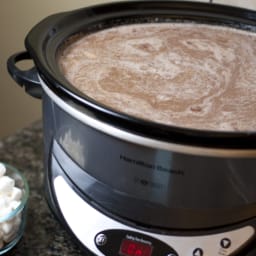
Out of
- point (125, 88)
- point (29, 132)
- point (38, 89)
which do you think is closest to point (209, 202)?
point (125, 88)

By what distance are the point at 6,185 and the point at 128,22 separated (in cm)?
36

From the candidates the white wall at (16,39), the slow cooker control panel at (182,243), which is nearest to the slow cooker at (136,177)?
the slow cooker control panel at (182,243)

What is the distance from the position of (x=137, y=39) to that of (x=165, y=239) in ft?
1.20

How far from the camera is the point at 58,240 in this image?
2.64 feet

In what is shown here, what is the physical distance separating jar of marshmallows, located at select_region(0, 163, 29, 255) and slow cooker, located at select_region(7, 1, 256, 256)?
48 millimetres

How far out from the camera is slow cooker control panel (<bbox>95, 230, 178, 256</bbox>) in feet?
2.25

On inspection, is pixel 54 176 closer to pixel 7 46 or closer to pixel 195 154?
pixel 195 154

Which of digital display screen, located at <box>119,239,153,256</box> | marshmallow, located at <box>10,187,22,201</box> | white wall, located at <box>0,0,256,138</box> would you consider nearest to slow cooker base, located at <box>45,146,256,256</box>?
digital display screen, located at <box>119,239,153,256</box>

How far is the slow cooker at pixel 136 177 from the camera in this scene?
23.4 inches

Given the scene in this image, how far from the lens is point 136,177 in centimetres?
64

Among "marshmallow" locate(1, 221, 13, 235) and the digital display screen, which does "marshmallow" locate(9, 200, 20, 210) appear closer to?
"marshmallow" locate(1, 221, 13, 235)

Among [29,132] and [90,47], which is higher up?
[90,47]

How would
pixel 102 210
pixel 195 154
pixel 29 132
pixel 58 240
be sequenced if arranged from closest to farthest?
pixel 195 154 → pixel 102 210 → pixel 58 240 → pixel 29 132

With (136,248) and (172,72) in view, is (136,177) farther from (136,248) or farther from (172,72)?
(172,72)
